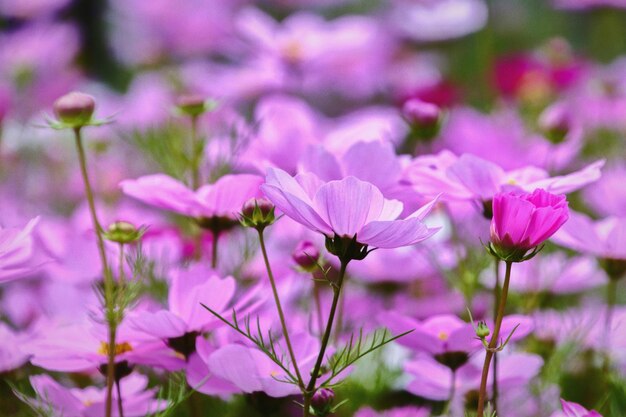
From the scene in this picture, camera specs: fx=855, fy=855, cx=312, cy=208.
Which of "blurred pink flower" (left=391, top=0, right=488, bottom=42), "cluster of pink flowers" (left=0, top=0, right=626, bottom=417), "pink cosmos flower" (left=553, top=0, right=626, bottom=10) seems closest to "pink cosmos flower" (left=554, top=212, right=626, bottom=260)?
"cluster of pink flowers" (left=0, top=0, right=626, bottom=417)

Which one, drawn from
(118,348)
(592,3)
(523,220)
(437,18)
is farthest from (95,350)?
(437,18)

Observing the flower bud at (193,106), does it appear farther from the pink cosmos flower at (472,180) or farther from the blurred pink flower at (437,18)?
the blurred pink flower at (437,18)

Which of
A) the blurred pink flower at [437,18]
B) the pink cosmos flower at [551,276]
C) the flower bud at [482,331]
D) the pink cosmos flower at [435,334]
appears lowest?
the blurred pink flower at [437,18]

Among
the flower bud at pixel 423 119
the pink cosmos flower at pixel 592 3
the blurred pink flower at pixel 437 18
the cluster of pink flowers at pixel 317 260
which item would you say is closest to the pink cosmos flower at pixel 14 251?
the cluster of pink flowers at pixel 317 260

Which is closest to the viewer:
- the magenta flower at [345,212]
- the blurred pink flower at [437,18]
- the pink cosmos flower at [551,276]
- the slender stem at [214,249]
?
the magenta flower at [345,212]

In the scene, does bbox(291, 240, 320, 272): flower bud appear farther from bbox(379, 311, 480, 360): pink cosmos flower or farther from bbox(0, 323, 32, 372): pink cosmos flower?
bbox(0, 323, 32, 372): pink cosmos flower

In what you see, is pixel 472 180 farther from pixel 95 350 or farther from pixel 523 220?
pixel 95 350

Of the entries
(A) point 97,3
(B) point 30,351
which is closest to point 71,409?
(B) point 30,351
